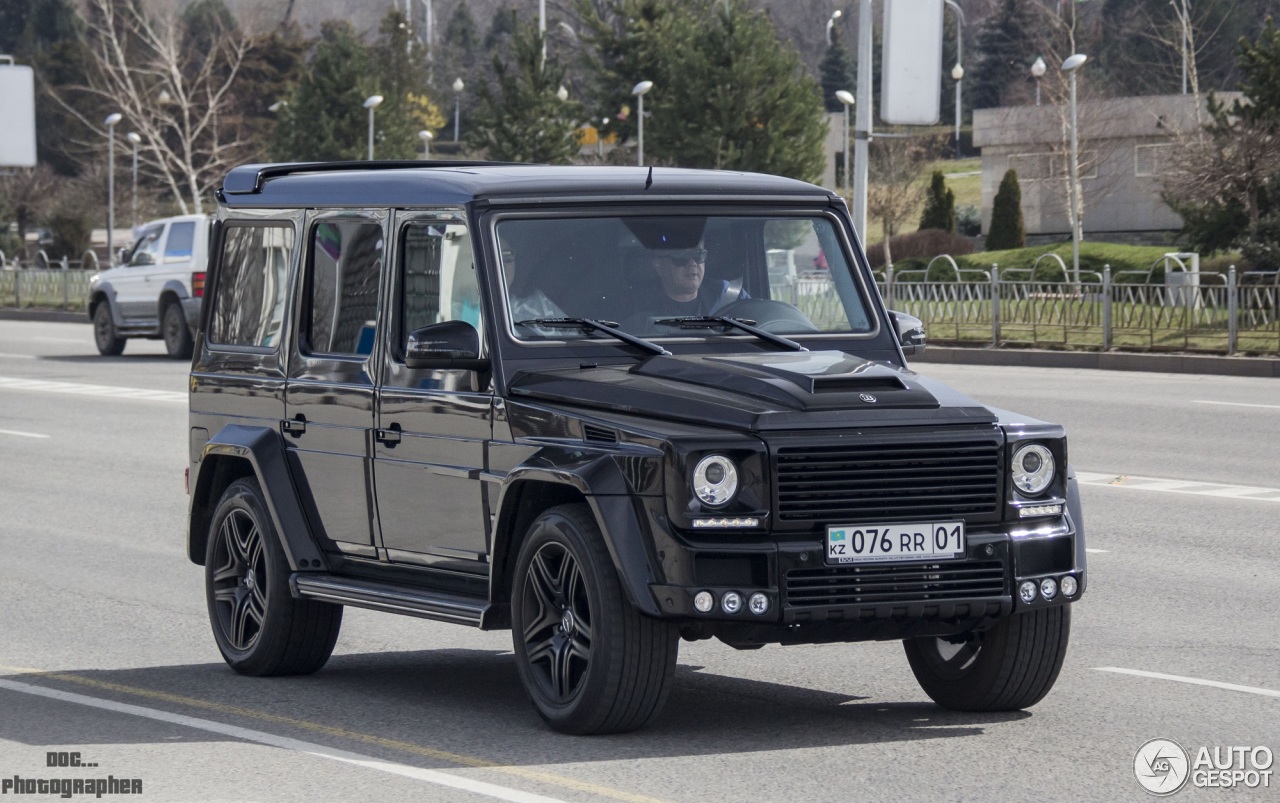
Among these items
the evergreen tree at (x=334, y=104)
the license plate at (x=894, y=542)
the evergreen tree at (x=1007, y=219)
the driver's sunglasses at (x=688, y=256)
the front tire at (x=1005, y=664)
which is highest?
the evergreen tree at (x=334, y=104)

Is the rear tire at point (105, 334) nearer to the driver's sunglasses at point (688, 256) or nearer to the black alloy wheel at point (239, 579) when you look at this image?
the black alloy wheel at point (239, 579)

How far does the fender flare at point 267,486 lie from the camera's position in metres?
7.66

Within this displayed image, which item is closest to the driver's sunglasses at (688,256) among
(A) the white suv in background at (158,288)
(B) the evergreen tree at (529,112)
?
(A) the white suv in background at (158,288)

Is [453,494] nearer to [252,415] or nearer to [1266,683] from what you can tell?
[252,415]

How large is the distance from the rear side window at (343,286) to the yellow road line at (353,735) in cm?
139

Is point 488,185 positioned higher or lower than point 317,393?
higher

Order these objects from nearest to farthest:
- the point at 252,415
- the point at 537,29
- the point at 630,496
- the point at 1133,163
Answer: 1. the point at 630,496
2. the point at 252,415
3. the point at 1133,163
4. the point at 537,29

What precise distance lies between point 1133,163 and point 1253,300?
3710cm

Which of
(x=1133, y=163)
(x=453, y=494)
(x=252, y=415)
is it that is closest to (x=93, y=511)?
(x=252, y=415)

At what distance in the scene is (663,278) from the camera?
23.5 ft

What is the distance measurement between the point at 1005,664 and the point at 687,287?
1.72 m

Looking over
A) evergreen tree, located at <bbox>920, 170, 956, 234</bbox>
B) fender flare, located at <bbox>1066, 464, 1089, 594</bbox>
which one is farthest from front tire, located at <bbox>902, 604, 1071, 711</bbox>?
evergreen tree, located at <bbox>920, 170, 956, 234</bbox>

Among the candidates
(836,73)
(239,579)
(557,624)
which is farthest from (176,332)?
(836,73)

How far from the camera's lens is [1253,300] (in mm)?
27062
